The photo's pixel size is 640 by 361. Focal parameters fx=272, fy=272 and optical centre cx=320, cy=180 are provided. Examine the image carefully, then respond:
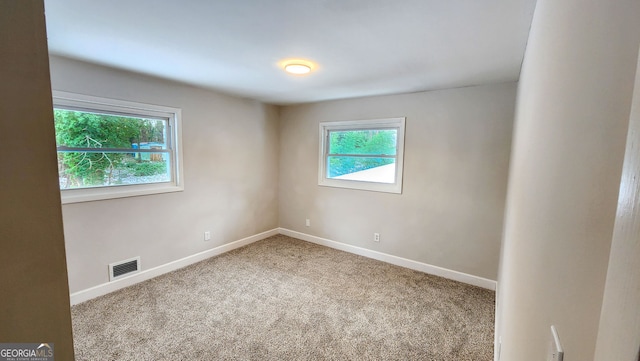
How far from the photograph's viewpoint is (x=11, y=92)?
2.01 ft

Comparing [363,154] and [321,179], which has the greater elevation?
[363,154]

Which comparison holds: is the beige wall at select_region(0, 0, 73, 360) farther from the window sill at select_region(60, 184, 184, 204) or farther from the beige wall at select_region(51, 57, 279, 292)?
the beige wall at select_region(51, 57, 279, 292)

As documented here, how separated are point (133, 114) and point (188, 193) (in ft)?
3.54

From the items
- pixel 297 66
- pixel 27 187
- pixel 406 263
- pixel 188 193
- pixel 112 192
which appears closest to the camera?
pixel 27 187

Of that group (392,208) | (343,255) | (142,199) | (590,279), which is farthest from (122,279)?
(590,279)

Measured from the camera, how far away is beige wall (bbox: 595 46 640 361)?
0.23 metres

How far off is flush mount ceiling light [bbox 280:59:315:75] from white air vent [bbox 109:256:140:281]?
2609 millimetres

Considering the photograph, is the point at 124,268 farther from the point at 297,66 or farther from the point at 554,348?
the point at 554,348

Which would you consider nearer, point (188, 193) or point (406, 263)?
point (188, 193)

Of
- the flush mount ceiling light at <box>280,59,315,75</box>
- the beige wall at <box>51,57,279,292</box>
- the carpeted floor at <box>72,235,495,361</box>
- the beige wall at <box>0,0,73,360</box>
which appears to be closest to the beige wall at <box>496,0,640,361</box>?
the beige wall at <box>0,0,73,360</box>

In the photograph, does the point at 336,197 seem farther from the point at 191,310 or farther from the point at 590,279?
the point at 590,279

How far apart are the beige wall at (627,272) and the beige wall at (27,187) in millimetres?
1040

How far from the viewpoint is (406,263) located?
3.57 metres

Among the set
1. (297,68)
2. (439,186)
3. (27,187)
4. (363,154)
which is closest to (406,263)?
(439,186)
